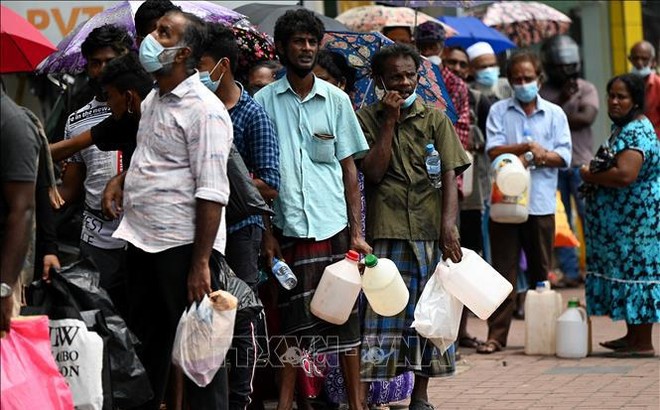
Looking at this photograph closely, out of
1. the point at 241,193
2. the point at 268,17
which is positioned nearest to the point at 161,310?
the point at 241,193

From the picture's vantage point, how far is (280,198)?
7945mm

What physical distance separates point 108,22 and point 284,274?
2.26m

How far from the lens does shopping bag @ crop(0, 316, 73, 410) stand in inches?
229

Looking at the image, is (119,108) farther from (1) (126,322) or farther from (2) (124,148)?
(1) (126,322)

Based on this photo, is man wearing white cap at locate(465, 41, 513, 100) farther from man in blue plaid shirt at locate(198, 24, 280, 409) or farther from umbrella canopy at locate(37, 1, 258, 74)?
man in blue plaid shirt at locate(198, 24, 280, 409)

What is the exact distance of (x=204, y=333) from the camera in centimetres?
647

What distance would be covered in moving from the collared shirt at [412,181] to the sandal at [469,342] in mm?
3248

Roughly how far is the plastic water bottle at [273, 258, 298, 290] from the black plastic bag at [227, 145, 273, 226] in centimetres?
67

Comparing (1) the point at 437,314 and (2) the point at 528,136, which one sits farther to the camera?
(2) the point at 528,136

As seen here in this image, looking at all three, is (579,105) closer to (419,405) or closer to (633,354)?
(633,354)

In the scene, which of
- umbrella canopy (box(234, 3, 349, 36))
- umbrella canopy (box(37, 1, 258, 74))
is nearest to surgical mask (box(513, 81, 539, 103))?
umbrella canopy (box(234, 3, 349, 36))

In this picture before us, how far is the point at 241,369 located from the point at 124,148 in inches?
47.4

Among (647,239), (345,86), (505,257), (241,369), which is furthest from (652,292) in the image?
(241,369)

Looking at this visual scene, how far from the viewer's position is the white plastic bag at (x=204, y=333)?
647cm
